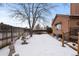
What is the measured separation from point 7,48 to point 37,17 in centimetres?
70

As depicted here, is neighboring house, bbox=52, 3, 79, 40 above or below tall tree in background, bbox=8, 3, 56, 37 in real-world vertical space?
below

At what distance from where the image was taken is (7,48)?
8.33 ft

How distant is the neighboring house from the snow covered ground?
0.18 meters

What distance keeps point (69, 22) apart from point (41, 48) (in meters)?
0.62

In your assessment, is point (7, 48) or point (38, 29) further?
point (38, 29)

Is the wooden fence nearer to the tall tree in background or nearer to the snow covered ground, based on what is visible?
the snow covered ground

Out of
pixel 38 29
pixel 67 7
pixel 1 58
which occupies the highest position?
pixel 67 7

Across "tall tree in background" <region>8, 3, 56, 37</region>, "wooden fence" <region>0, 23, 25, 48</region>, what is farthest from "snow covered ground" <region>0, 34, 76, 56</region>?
"tall tree in background" <region>8, 3, 56, 37</region>

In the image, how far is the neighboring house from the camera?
258cm

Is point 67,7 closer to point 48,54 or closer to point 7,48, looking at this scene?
point 48,54

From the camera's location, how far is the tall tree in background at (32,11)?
8.68 ft

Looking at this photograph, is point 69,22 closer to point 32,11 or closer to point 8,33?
point 32,11

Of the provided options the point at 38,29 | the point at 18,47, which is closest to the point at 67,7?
the point at 38,29

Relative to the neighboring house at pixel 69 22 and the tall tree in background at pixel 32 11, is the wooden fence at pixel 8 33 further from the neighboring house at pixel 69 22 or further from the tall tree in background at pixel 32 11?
the neighboring house at pixel 69 22
